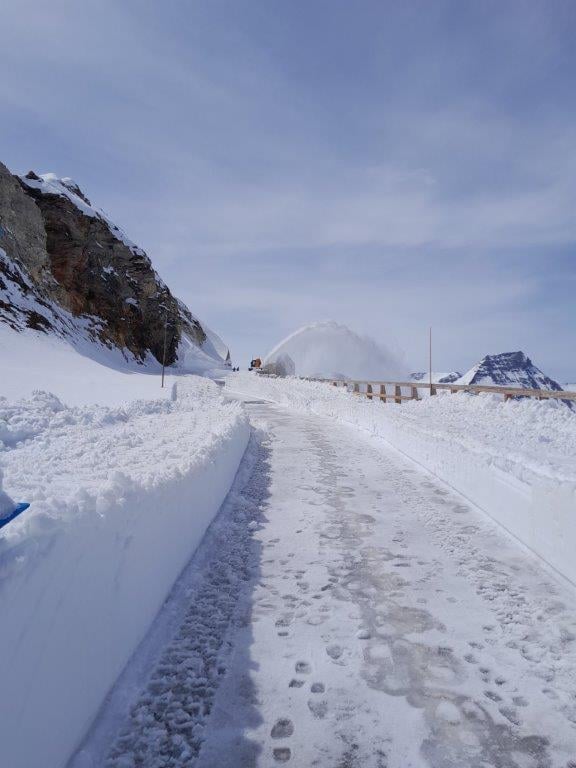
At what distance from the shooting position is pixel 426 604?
404 centimetres

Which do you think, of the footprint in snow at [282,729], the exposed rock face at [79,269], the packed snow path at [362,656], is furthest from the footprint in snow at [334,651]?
the exposed rock face at [79,269]

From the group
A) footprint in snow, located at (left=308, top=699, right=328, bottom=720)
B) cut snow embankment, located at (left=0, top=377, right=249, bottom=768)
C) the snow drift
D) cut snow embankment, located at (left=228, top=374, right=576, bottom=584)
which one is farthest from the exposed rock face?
footprint in snow, located at (left=308, top=699, right=328, bottom=720)

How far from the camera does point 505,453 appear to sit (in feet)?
22.9

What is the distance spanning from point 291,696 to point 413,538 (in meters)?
3.05

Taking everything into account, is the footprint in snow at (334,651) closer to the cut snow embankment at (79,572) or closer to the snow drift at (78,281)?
the cut snow embankment at (79,572)

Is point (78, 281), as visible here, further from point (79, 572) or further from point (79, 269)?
point (79, 572)

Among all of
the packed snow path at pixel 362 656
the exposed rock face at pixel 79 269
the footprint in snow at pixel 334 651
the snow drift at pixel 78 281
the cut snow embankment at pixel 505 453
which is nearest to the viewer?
the packed snow path at pixel 362 656

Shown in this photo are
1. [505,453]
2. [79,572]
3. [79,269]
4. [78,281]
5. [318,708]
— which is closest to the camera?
[79,572]

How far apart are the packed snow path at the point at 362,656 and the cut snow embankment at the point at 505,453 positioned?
36 cm

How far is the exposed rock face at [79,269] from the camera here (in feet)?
120

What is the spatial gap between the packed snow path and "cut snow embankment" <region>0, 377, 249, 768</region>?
1.05 ft

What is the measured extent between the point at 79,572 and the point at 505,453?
6.17m

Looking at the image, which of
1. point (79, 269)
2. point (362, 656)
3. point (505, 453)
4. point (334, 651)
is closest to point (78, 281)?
point (79, 269)

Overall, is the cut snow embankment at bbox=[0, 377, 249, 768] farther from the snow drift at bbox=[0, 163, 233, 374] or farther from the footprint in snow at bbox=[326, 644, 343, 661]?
the snow drift at bbox=[0, 163, 233, 374]
